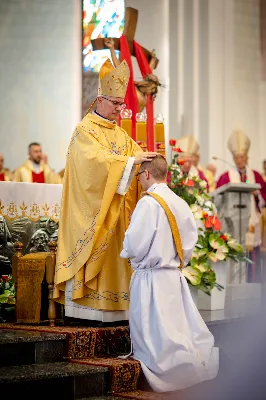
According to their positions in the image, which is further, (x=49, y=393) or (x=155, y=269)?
(x=155, y=269)

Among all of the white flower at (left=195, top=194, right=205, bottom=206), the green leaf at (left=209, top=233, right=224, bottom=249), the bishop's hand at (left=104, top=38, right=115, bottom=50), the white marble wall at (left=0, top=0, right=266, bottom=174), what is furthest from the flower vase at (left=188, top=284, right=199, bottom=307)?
the white marble wall at (left=0, top=0, right=266, bottom=174)

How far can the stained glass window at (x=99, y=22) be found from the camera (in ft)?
44.8

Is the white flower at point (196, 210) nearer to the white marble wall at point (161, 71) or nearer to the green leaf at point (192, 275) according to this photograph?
the green leaf at point (192, 275)

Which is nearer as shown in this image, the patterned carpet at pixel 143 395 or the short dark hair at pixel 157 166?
the patterned carpet at pixel 143 395

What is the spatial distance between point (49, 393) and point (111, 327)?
2.79 feet

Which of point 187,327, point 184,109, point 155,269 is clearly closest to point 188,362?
point 187,327

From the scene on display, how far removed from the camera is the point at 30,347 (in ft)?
16.5

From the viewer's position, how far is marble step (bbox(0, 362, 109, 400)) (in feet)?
14.9

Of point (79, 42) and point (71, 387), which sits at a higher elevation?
point (79, 42)

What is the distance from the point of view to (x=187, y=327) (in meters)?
5.09

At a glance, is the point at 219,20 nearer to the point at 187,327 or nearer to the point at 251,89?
the point at 251,89

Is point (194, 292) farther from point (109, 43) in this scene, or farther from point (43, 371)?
point (109, 43)

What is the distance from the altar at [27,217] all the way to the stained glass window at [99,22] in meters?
7.30

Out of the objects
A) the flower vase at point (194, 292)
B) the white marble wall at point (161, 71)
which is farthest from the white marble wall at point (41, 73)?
the flower vase at point (194, 292)
